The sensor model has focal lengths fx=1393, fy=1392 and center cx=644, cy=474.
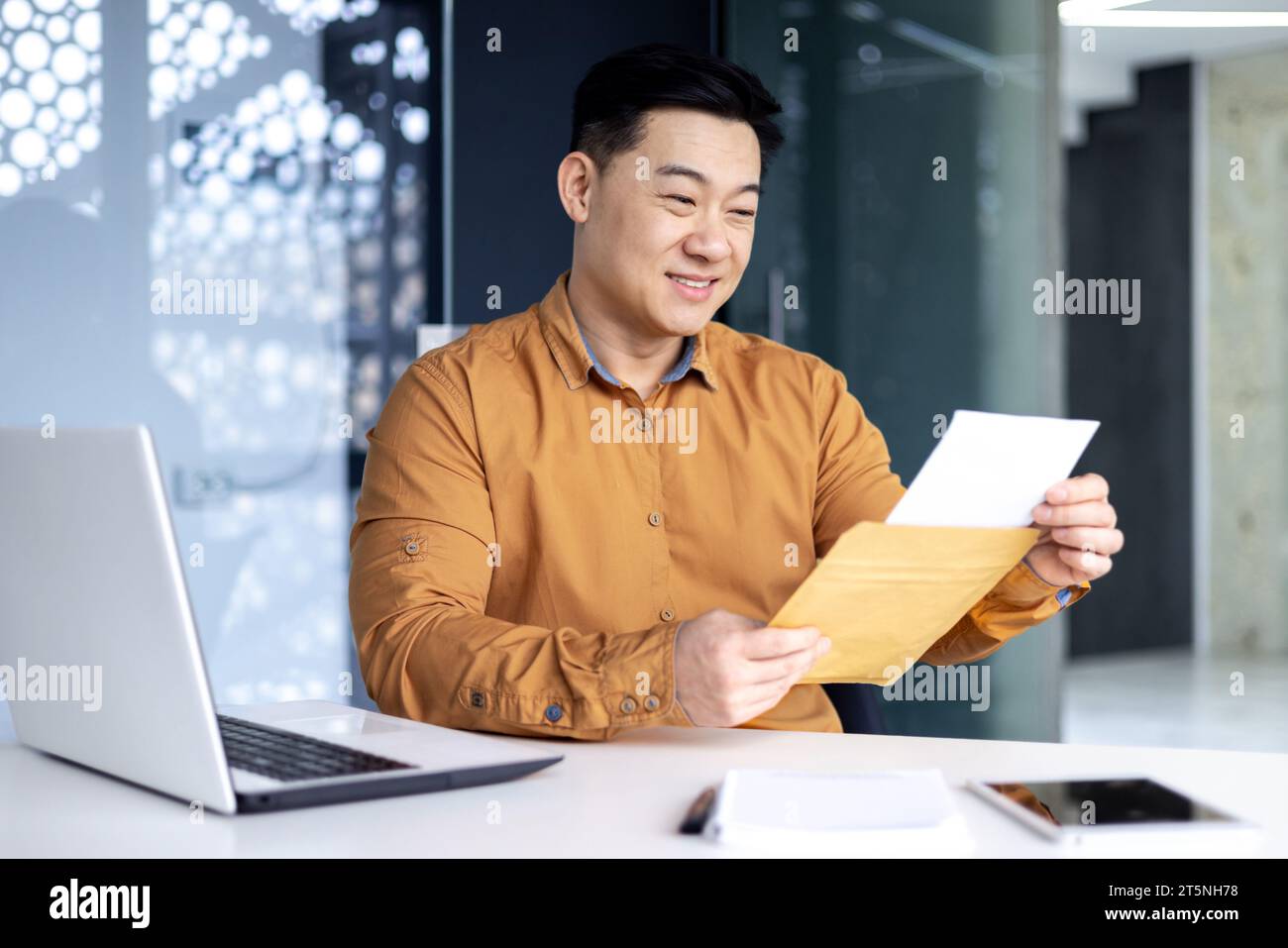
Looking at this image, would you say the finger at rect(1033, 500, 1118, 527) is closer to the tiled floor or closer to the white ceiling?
the tiled floor

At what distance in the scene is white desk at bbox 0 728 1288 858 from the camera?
100 centimetres

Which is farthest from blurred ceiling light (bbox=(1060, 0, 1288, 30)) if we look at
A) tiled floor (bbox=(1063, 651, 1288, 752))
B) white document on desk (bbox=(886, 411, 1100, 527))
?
tiled floor (bbox=(1063, 651, 1288, 752))

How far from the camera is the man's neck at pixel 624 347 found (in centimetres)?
202

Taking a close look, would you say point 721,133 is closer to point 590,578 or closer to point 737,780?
point 590,578

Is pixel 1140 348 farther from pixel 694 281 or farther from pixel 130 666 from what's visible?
pixel 130 666

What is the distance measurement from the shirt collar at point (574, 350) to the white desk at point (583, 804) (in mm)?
636

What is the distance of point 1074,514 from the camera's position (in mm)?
1505

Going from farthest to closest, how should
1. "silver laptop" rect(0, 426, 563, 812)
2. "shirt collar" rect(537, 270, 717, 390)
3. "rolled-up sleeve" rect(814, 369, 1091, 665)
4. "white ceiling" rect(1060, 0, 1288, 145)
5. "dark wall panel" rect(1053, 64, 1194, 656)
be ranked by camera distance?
1. "dark wall panel" rect(1053, 64, 1194, 656)
2. "white ceiling" rect(1060, 0, 1288, 145)
3. "shirt collar" rect(537, 270, 717, 390)
4. "rolled-up sleeve" rect(814, 369, 1091, 665)
5. "silver laptop" rect(0, 426, 563, 812)

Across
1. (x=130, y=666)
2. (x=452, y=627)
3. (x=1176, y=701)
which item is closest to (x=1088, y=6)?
(x=452, y=627)

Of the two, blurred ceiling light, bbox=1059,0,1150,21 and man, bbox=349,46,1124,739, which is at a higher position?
blurred ceiling light, bbox=1059,0,1150,21

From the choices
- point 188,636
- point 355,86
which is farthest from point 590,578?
point 355,86

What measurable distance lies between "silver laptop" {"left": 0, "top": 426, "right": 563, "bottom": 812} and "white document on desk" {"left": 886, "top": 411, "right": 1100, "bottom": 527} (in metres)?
0.42
